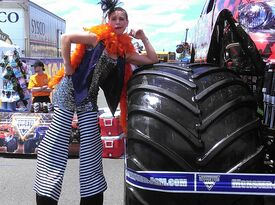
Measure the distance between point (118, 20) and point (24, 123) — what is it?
15.0 ft

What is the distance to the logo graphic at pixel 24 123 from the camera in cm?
729

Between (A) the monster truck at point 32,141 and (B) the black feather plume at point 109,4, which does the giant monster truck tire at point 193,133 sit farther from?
(A) the monster truck at point 32,141

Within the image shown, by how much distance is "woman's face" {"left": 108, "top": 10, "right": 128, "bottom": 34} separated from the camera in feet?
10.6

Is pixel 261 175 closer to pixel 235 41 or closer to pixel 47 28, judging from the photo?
pixel 235 41

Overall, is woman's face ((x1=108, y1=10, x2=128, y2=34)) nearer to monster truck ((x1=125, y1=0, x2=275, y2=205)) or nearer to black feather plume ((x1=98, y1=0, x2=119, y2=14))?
black feather plume ((x1=98, y1=0, x2=119, y2=14))

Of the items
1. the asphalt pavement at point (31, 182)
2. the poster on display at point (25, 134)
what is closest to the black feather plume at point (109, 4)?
the asphalt pavement at point (31, 182)

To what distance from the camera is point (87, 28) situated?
326cm

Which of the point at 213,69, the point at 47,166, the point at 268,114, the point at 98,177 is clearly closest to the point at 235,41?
the point at 213,69

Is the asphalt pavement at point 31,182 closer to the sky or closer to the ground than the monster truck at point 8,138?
closer to the ground

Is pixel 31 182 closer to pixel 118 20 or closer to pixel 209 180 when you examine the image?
pixel 118 20

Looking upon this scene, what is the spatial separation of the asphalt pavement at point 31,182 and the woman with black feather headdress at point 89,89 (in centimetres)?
140

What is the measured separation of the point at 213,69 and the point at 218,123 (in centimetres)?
42

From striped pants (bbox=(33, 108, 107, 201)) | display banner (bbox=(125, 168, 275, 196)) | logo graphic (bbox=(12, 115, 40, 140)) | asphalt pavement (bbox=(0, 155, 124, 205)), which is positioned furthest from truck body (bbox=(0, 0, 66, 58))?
display banner (bbox=(125, 168, 275, 196))

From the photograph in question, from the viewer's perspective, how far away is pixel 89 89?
3.28 metres
